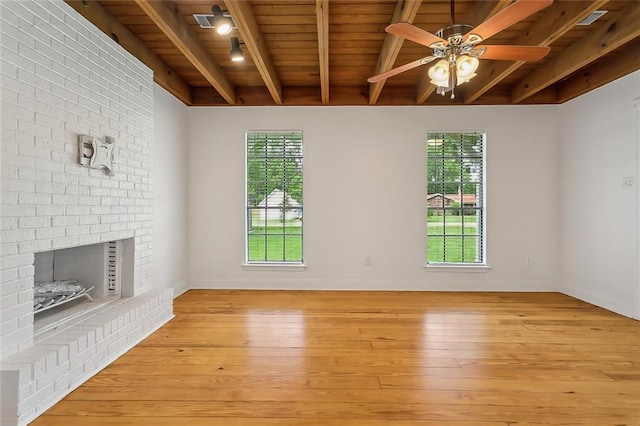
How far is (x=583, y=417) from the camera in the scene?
1928mm

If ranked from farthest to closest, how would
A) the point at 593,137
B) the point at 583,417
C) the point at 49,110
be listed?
the point at 593,137, the point at 49,110, the point at 583,417

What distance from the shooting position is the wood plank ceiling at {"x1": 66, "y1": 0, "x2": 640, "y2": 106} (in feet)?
8.89

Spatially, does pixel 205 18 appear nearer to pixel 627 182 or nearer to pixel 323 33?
pixel 323 33

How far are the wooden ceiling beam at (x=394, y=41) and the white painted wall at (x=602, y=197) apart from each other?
9.10 feet

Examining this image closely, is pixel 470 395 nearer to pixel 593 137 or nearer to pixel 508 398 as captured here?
pixel 508 398

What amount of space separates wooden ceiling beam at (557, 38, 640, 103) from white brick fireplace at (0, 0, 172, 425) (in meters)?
5.21

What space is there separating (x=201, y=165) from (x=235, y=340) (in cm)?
285

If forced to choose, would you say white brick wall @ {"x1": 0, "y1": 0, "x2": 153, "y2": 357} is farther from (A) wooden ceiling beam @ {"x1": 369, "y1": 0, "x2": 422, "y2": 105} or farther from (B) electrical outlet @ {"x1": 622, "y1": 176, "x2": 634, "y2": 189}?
(B) electrical outlet @ {"x1": 622, "y1": 176, "x2": 634, "y2": 189}

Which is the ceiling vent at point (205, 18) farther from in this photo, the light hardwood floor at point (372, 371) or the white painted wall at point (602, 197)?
the white painted wall at point (602, 197)

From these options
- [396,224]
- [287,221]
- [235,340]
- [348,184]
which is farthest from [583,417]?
[287,221]

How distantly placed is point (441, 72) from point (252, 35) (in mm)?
1651

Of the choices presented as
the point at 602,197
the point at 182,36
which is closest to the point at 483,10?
the point at 182,36

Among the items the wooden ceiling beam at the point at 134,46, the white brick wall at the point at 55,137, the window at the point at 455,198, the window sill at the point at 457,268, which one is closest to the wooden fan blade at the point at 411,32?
the white brick wall at the point at 55,137

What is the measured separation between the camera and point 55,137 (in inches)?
90.3
